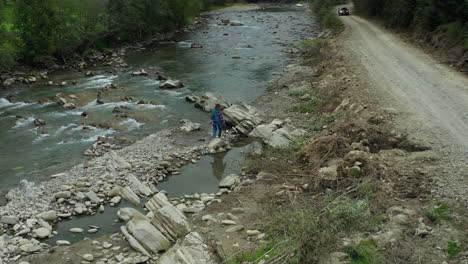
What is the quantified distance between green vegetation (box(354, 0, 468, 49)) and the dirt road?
2.62 m

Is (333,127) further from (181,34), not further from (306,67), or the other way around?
(181,34)

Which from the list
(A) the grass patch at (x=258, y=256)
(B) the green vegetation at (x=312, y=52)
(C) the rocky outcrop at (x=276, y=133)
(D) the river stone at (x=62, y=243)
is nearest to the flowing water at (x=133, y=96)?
(B) the green vegetation at (x=312, y=52)

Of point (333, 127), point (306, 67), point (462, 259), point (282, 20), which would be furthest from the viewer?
point (282, 20)

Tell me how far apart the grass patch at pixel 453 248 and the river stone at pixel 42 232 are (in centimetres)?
1363

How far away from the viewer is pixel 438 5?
3616 centimetres

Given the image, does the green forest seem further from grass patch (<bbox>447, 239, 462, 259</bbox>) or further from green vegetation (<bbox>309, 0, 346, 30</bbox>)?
grass patch (<bbox>447, 239, 462, 259</bbox>)

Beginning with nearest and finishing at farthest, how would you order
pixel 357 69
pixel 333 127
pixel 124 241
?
1. pixel 124 241
2. pixel 333 127
3. pixel 357 69

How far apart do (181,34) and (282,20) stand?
2540cm

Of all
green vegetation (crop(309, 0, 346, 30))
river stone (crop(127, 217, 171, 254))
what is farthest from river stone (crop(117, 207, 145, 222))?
green vegetation (crop(309, 0, 346, 30))

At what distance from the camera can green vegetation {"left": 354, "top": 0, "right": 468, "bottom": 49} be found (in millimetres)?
32531

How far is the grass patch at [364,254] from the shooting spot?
426 inches

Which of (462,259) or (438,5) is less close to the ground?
(438,5)

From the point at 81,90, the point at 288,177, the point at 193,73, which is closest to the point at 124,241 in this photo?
the point at 288,177

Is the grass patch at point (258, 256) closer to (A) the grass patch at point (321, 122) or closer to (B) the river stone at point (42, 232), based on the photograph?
(B) the river stone at point (42, 232)
